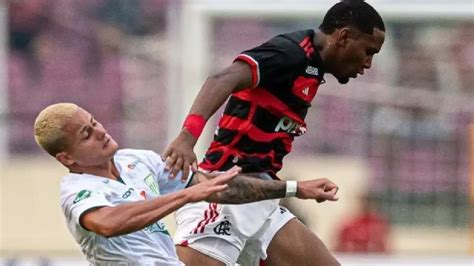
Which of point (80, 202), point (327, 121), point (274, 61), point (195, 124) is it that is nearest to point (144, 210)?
point (80, 202)

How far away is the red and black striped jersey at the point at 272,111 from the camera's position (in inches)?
223

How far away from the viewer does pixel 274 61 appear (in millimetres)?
5586


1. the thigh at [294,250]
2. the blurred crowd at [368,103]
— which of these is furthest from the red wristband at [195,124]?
the blurred crowd at [368,103]

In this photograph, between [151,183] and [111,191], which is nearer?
[111,191]

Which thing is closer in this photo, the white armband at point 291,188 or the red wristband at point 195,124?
the red wristband at point 195,124

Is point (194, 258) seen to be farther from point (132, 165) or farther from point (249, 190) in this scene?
point (132, 165)

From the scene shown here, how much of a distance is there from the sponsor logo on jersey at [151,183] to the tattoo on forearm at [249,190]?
A: 1.39ft

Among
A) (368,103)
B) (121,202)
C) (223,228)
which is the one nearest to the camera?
(121,202)

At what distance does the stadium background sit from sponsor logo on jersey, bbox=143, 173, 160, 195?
7296 millimetres

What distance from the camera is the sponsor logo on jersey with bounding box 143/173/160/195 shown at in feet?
16.6

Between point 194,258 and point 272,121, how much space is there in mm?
727

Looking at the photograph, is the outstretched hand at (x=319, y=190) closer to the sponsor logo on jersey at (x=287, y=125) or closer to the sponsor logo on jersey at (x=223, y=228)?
the sponsor logo on jersey at (x=287, y=125)

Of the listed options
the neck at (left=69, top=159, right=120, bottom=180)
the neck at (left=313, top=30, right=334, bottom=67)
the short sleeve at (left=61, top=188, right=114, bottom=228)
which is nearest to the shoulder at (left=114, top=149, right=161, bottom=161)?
the neck at (left=69, top=159, right=120, bottom=180)

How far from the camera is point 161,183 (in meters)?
5.21
